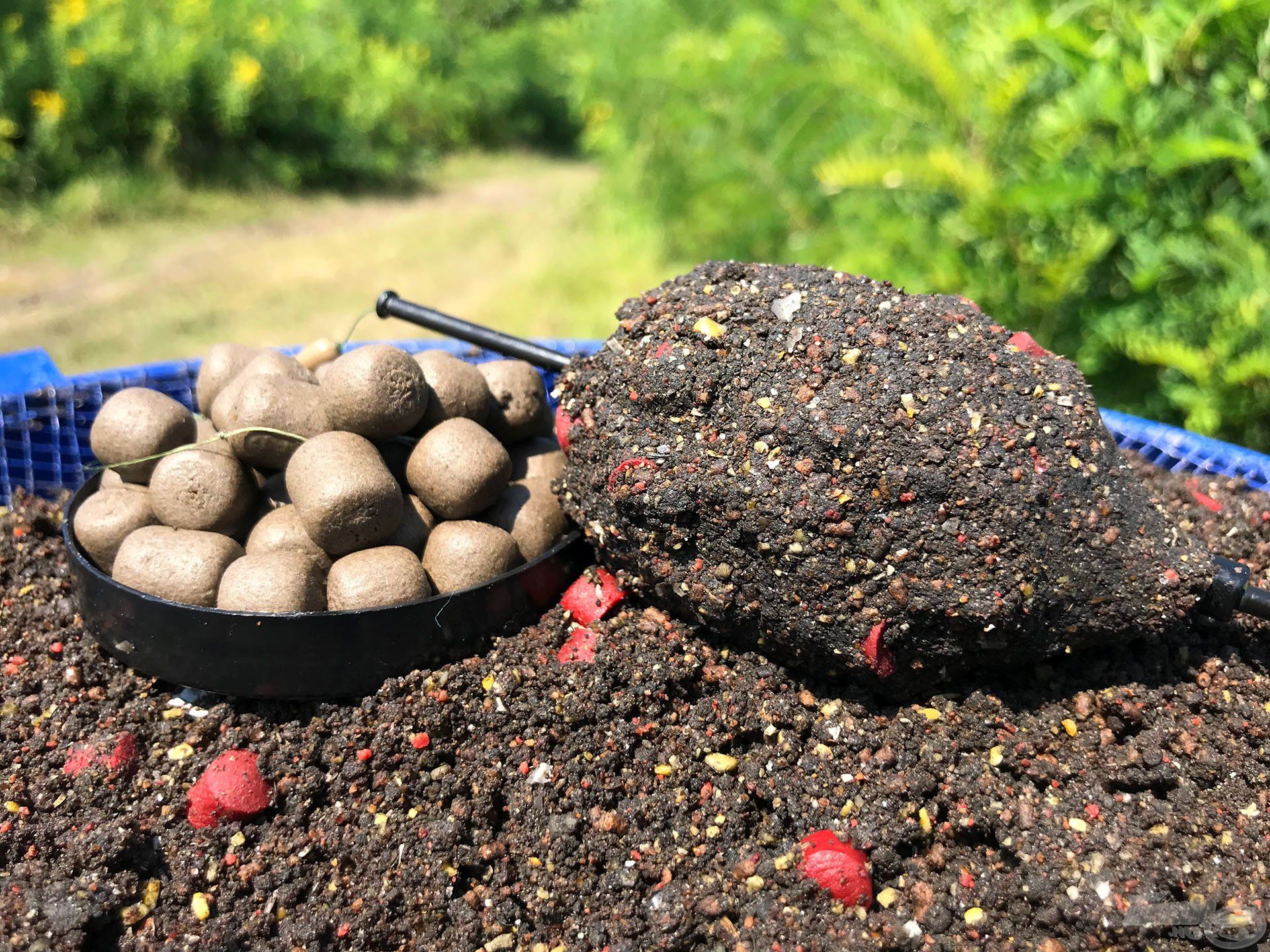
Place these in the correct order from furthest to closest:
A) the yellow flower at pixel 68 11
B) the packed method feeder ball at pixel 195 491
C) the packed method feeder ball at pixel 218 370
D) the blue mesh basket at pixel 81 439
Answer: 1. the yellow flower at pixel 68 11
2. the blue mesh basket at pixel 81 439
3. the packed method feeder ball at pixel 218 370
4. the packed method feeder ball at pixel 195 491

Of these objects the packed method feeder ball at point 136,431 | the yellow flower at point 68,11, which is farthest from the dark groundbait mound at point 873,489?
the yellow flower at point 68,11

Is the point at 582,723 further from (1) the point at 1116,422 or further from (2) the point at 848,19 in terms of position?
(2) the point at 848,19

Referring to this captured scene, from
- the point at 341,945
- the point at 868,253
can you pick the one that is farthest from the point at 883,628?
the point at 868,253

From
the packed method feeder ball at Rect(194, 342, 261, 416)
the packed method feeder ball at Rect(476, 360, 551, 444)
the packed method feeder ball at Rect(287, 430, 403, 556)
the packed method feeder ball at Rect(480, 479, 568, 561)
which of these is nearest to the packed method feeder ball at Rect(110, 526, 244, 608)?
the packed method feeder ball at Rect(287, 430, 403, 556)

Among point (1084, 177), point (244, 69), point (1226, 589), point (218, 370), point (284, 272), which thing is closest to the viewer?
point (1226, 589)

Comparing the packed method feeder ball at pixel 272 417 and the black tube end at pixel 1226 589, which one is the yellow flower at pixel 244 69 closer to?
the packed method feeder ball at pixel 272 417

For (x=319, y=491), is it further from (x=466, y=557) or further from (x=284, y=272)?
(x=284, y=272)

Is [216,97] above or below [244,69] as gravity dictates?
below

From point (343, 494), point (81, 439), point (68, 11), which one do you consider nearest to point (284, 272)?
point (68, 11)
